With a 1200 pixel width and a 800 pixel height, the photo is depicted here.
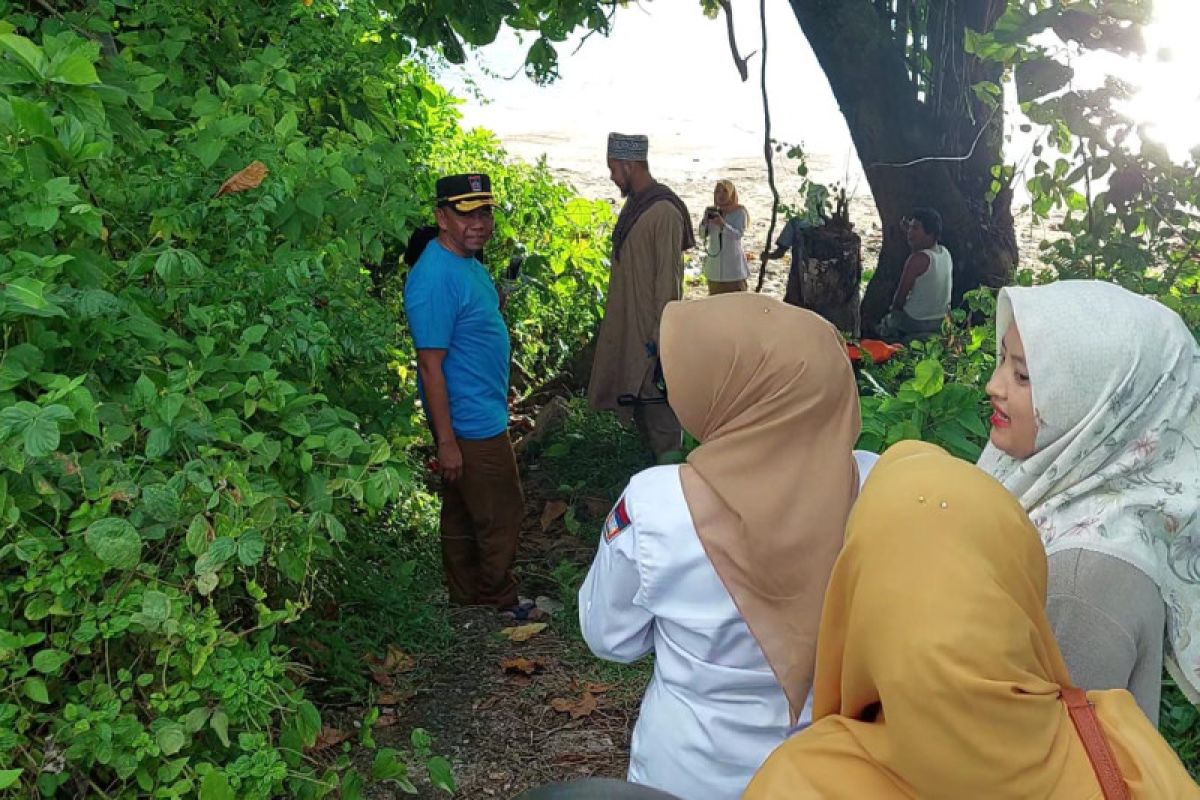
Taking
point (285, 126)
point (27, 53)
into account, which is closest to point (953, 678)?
point (27, 53)

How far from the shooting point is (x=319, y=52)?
421 centimetres

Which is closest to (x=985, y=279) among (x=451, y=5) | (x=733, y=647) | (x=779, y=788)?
(x=451, y=5)

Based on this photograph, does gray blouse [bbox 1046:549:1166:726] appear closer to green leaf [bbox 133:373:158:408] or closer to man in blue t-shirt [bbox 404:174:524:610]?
green leaf [bbox 133:373:158:408]

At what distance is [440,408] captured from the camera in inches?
188

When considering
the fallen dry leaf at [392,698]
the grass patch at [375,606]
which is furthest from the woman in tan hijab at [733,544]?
the fallen dry leaf at [392,698]

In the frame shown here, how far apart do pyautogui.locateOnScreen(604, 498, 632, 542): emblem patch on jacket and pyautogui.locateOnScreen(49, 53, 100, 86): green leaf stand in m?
1.40

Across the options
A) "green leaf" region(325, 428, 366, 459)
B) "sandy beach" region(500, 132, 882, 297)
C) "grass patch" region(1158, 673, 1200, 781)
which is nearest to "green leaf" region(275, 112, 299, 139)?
"green leaf" region(325, 428, 366, 459)

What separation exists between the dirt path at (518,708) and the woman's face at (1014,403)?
86.2 inches

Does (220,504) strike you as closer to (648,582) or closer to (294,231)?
(648,582)

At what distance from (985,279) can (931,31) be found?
1636 mm

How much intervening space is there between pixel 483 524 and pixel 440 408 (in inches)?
21.6

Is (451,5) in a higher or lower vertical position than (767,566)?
higher

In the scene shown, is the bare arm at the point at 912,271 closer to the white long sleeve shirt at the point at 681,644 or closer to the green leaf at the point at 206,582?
the white long sleeve shirt at the point at 681,644

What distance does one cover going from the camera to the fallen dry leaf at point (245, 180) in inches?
120
